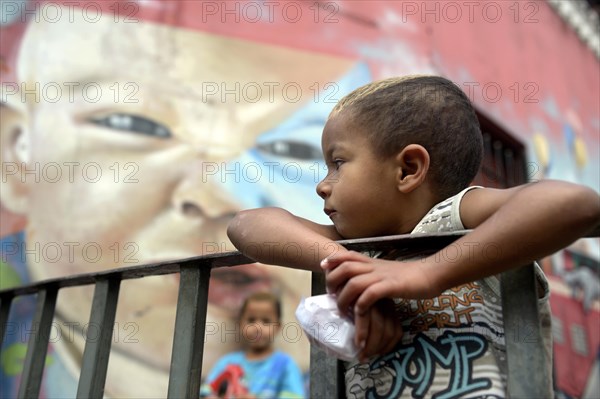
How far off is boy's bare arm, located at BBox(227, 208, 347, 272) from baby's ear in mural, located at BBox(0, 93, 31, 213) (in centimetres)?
264

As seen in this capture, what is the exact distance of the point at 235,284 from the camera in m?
3.46

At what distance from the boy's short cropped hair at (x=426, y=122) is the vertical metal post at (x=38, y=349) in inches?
28.5

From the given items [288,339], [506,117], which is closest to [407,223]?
[288,339]

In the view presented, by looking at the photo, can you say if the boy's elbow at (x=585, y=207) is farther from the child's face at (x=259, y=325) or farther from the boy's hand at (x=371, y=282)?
the child's face at (x=259, y=325)

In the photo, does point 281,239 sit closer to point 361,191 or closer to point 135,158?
point 361,191

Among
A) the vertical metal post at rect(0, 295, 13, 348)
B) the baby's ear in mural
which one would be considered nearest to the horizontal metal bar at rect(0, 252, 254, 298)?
the vertical metal post at rect(0, 295, 13, 348)

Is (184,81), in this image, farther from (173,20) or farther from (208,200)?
(208,200)

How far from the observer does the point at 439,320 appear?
2.56 ft

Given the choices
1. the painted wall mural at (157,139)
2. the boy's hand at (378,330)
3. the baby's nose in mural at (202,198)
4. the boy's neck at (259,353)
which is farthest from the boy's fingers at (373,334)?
the baby's nose in mural at (202,198)

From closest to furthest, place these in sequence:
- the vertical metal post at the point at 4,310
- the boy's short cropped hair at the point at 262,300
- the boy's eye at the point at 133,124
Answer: the vertical metal post at the point at 4,310 < the boy's short cropped hair at the point at 262,300 < the boy's eye at the point at 133,124

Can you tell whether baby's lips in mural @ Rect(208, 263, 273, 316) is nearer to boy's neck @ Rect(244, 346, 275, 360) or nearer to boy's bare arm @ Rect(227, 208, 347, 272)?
boy's neck @ Rect(244, 346, 275, 360)

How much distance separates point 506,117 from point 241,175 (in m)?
2.82

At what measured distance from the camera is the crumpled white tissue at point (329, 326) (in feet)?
2.29

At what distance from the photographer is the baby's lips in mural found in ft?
11.2
